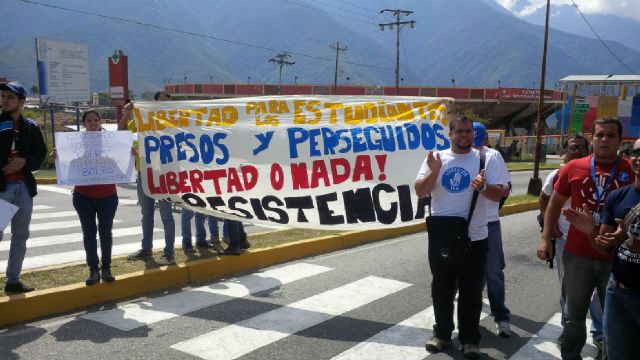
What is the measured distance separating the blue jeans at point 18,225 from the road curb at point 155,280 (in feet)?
1.01

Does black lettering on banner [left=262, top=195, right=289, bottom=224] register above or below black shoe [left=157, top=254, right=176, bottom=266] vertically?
above

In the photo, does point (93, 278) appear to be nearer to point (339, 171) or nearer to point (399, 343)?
point (339, 171)

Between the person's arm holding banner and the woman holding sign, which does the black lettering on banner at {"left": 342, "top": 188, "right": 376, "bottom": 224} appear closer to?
the person's arm holding banner

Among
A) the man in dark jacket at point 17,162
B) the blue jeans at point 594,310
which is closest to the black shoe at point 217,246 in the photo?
the man in dark jacket at point 17,162

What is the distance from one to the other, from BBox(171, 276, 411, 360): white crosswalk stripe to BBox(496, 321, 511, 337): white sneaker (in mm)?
1395

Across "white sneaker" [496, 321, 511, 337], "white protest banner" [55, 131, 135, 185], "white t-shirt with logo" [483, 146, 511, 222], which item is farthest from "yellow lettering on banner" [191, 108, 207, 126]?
"white sneaker" [496, 321, 511, 337]

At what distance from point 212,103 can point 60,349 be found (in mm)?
3180

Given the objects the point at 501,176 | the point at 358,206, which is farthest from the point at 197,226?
the point at 501,176

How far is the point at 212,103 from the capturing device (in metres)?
6.52

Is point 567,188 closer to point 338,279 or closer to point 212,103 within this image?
point 338,279

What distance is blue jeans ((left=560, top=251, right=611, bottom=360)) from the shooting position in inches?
149

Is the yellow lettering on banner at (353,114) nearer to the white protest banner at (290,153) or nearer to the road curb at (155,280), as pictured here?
the white protest banner at (290,153)

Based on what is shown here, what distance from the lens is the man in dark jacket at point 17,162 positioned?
202 inches

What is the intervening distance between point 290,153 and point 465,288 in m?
2.73
